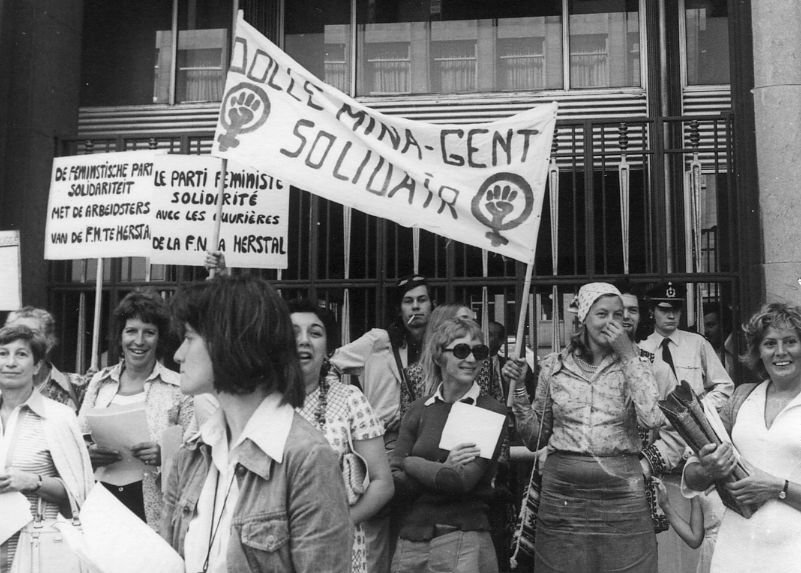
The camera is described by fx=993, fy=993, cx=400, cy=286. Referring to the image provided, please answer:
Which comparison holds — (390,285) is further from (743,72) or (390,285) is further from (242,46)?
(743,72)

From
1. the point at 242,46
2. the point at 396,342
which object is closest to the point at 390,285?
the point at 396,342

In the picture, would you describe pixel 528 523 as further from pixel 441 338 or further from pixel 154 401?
pixel 154 401

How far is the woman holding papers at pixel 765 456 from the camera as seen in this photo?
4617 millimetres

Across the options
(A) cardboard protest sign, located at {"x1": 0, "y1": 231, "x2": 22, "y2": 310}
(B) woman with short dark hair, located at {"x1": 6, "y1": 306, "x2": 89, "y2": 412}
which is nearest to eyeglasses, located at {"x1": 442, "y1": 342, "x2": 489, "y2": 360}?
(B) woman with short dark hair, located at {"x1": 6, "y1": 306, "x2": 89, "y2": 412}

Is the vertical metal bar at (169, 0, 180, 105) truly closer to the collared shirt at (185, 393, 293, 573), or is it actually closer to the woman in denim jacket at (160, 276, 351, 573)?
the woman in denim jacket at (160, 276, 351, 573)

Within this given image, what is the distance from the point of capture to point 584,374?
5.68 m

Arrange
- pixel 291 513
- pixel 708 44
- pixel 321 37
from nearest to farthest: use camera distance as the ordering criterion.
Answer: pixel 291 513 < pixel 708 44 < pixel 321 37

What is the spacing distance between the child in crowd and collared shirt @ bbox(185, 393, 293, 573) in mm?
3165

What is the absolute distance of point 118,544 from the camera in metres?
2.87

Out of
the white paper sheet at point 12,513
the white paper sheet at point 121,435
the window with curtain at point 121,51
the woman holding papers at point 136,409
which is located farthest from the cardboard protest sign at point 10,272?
the window with curtain at point 121,51

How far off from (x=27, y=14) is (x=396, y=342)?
197 inches

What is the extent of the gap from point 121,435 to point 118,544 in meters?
3.03

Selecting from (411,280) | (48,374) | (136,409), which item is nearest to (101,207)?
(48,374)

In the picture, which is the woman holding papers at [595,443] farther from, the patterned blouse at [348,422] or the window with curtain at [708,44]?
the window with curtain at [708,44]
